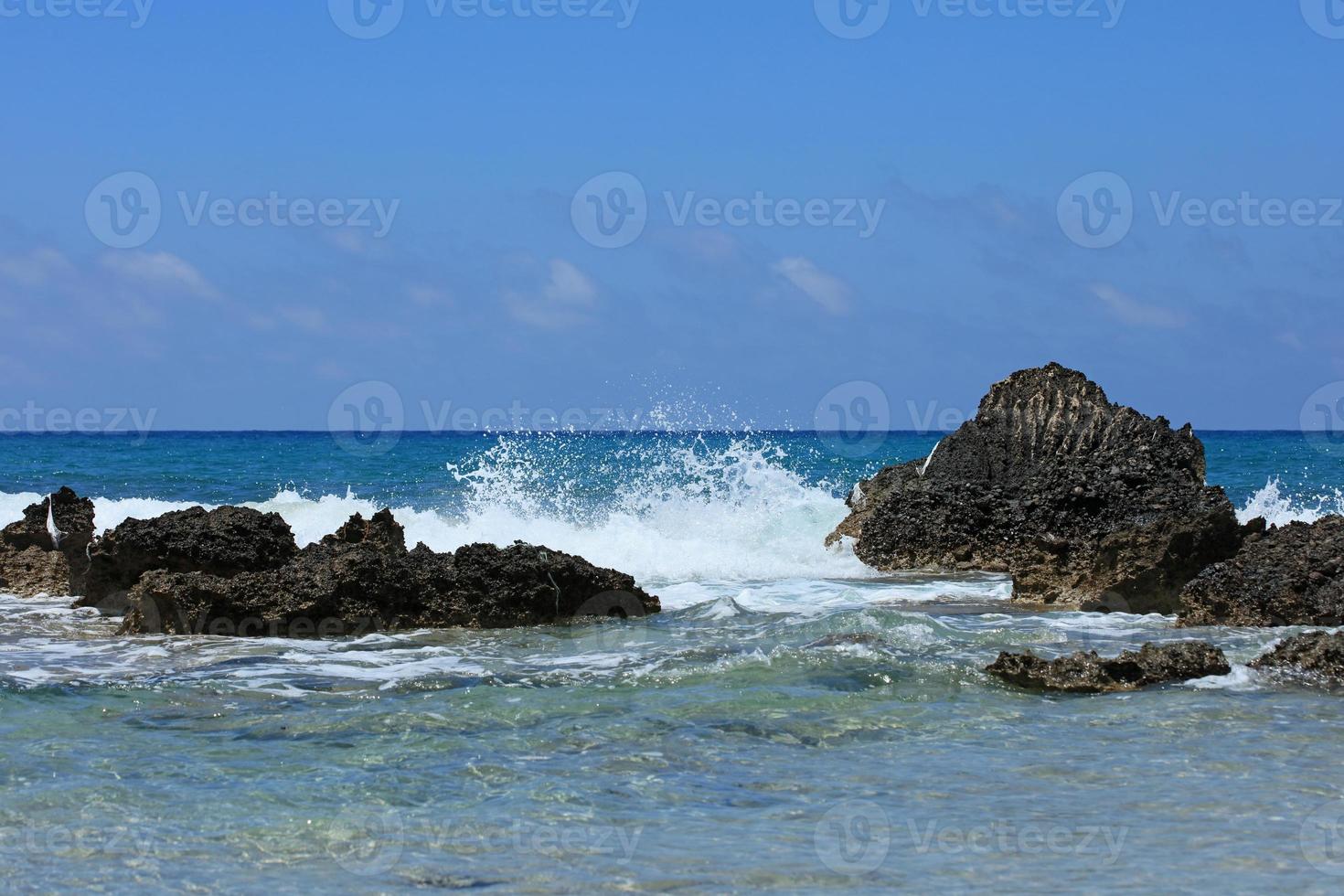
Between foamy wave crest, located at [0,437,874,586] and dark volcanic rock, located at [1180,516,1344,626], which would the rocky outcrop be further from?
dark volcanic rock, located at [1180,516,1344,626]

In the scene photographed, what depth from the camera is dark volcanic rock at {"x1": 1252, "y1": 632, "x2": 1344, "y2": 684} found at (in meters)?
7.50

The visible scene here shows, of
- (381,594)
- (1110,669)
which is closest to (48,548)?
(381,594)

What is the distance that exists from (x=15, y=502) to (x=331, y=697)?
1993 centimetres

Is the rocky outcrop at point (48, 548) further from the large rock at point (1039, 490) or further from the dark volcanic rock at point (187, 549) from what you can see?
the large rock at point (1039, 490)

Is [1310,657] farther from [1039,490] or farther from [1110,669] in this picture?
[1039,490]

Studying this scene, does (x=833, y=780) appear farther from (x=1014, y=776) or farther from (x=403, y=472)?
(x=403, y=472)

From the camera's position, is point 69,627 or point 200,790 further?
point 69,627

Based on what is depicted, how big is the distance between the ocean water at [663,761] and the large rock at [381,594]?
0.91 feet

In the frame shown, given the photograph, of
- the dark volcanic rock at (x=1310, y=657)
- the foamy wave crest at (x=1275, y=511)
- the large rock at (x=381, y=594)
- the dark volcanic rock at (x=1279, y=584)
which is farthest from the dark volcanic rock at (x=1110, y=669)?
the foamy wave crest at (x=1275, y=511)

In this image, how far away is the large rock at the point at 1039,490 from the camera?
1265 centimetres

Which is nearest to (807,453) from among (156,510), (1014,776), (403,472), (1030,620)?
(403,472)

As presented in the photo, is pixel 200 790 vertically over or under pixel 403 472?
under

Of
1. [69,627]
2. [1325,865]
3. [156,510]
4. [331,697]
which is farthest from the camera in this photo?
[156,510]

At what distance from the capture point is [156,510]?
23.6m
